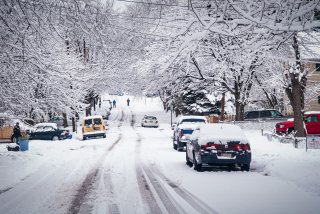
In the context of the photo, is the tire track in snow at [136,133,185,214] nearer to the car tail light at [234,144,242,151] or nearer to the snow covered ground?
the snow covered ground

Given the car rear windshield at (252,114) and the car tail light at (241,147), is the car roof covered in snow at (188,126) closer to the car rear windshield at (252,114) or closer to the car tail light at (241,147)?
the car tail light at (241,147)

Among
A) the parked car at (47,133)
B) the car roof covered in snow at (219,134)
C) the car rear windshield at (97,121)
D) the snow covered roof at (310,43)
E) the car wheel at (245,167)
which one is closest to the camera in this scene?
the snow covered roof at (310,43)

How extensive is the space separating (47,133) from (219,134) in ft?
75.7

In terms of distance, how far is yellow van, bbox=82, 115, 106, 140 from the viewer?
33000 mm

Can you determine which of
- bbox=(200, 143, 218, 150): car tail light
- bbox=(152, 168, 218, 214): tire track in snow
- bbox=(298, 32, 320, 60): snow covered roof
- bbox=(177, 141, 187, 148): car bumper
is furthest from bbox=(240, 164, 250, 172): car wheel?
bbox=(177, 141, 187, 148): car bumper

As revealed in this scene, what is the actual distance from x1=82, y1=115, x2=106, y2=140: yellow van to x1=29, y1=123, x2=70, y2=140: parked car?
7.13ft

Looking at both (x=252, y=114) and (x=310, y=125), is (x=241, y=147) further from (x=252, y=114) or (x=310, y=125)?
(x=252, y=114)

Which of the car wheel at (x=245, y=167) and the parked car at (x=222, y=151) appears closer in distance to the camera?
the parked car at (x=222, y=151)

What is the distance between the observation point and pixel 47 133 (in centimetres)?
3403

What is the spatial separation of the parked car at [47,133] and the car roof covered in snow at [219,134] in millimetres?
21343

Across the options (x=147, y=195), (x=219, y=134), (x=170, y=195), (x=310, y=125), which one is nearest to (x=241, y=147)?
(x=219, y=134)

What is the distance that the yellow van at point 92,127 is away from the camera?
→ 33.0 metres

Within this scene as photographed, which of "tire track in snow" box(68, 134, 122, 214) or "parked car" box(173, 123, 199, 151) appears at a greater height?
"parked car" box(173, 123, 199, 151)

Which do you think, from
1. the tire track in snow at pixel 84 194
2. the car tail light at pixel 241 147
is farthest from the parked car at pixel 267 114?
the tire track in snow at pixel 84 194
